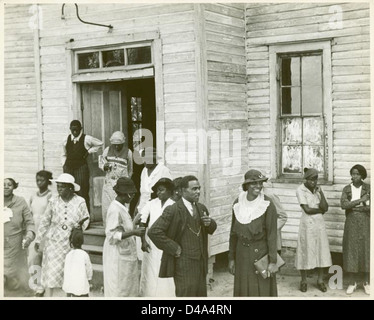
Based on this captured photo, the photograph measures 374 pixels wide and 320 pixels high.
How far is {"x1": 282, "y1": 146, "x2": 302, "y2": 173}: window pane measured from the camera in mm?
8391

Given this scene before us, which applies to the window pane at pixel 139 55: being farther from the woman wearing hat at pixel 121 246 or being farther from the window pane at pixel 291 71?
the woman wearing hat at pixel 121 246

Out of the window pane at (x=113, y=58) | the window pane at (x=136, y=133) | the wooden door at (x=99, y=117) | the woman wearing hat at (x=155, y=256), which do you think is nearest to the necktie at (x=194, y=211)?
the woman wearing hat at (x=155, y=256)

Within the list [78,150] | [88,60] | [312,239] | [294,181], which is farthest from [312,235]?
[88,60]

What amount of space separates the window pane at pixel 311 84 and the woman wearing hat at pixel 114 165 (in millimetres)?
2690

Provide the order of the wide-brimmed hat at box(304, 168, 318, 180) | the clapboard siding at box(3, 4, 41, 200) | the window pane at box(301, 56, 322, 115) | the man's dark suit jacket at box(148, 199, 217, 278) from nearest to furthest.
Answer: the man's dark suit jacket at box(148, 199, 217, 278) < the wide-brimmed hat at box(304, 168, 318, 180) < the window pane at box(301, 56, 322, 115) < the clapboard siding at box(3, 4, 41, 200)

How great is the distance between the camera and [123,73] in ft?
28.1

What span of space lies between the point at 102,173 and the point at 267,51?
3.29m

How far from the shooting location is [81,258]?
672 cm

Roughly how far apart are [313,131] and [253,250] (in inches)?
110

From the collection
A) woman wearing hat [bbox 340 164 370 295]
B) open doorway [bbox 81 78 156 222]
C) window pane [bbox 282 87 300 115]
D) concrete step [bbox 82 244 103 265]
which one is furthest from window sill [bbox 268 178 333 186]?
concrete step [bbox 82 244 103 265]

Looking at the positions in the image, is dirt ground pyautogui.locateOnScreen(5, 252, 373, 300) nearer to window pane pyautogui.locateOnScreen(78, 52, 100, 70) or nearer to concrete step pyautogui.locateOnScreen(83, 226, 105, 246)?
concrete step pyautogui.locateOnScreen(83, 226, 105, 246)

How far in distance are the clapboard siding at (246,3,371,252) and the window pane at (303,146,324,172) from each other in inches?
9.4
